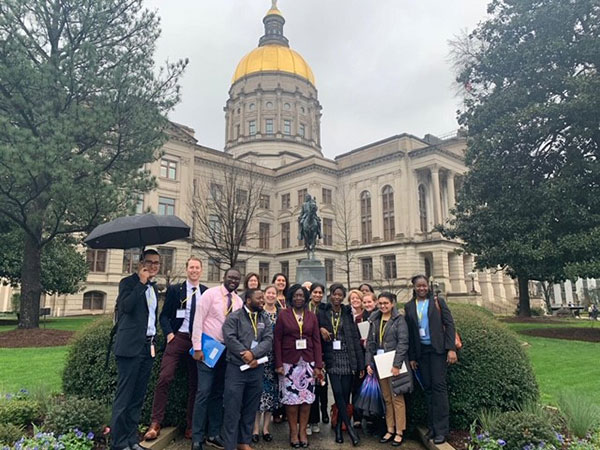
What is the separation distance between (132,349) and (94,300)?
115 ft

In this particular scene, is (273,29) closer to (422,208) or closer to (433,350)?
(422,208)

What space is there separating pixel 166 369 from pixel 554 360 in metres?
10.4

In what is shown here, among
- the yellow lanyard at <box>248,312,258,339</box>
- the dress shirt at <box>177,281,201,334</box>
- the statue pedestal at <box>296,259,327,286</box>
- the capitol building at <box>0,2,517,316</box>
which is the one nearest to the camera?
the yellow lanyard at <box>248,312,258,339</box>

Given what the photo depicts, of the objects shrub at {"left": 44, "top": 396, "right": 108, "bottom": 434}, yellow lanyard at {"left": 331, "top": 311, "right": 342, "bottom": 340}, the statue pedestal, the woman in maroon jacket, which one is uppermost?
the statue pedestal

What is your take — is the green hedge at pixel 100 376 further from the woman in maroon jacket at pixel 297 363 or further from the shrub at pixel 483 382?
the shrub at pixel 483 382

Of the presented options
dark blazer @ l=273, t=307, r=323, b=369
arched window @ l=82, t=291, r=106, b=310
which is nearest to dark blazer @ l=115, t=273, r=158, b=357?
dark blazer @ l=273, t=307, r=323, b=369

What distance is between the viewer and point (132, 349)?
4.66 metres

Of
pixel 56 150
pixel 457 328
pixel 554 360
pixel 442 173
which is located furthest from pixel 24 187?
pixel 442 173

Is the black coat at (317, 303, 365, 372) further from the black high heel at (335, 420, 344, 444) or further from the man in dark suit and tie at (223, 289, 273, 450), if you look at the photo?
the man in dark suit and tie at (223, 289, 273, 450)

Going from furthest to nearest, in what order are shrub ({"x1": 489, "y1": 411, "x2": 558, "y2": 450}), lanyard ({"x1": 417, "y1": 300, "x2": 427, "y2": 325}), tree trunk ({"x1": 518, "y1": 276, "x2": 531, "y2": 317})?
1. tree trunk ({"x1": 518, "y1": 276, "x2": 531, "y2": 317})
2. lanyard ({"x1": 417, "y1": 300, "x2": 427, "y2": 325})
3. shrub ({"x1": 489, "y1": 411, "x2": 558, "y2": 450})

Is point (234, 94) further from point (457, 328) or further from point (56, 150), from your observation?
point (457, 328)

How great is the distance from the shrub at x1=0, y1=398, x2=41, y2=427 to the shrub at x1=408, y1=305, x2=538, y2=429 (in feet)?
16.2

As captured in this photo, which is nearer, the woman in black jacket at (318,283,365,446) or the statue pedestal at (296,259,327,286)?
the woman in black jacket at (318,283,365,446)

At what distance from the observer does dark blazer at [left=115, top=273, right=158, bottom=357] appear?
15.3 ft
